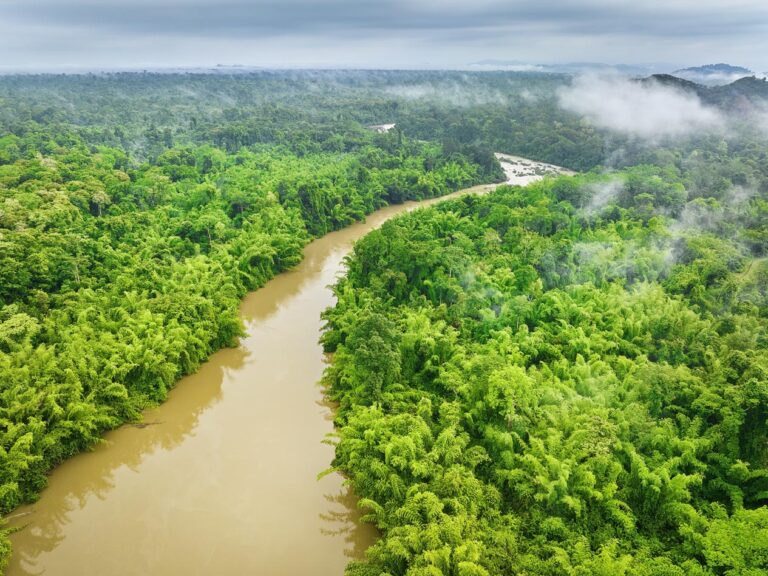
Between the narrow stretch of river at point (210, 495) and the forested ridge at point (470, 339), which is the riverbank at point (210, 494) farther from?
the forested ridge at point (470, 339)

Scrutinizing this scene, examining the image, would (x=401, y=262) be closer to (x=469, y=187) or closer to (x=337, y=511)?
(x=337, y=511)

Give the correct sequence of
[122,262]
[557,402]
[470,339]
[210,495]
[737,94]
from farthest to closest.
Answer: [737,94] → [122,262] → [470,339] → [557,402] → [210,495]

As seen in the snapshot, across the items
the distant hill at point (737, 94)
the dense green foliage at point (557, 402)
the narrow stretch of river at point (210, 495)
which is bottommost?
the narrow stretch of river at point (210, 495)

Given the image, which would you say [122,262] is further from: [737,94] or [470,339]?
[737,94]

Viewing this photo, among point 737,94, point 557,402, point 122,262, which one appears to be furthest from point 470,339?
point 737,94

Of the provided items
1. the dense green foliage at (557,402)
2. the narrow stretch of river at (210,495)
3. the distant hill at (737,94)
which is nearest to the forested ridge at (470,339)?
the dense green foliage at (557,402)

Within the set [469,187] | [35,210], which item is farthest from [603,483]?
[469,187]

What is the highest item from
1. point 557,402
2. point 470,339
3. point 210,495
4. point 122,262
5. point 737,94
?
point 737,94
